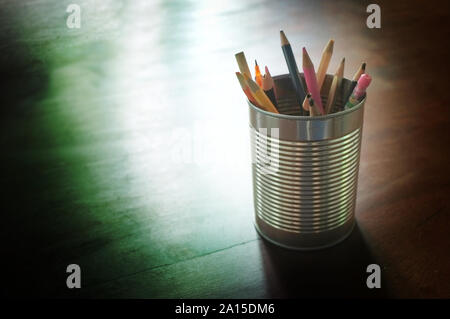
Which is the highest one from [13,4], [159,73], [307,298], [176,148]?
[13,4]

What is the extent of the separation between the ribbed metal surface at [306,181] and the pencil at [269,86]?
6 centimetres

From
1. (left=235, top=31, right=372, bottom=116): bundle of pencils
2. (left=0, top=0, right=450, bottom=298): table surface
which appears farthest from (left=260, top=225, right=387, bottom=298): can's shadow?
(left=235, top=31, right=372, bottom=116): bundle of pencils

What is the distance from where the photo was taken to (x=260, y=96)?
2.93 ft

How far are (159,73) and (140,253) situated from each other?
0.91m

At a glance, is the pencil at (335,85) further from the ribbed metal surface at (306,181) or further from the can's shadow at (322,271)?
the can's shadow at (322,271)

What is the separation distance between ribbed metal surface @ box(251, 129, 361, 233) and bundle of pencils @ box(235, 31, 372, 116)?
60mm

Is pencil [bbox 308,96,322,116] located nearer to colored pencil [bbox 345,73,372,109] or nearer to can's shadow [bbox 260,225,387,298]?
colored pencil [bbox 345,73,372,109]

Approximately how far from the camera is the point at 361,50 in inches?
71.6

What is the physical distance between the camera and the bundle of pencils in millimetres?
877

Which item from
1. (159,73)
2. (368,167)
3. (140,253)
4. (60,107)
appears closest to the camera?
(140,253)

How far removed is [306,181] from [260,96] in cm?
16

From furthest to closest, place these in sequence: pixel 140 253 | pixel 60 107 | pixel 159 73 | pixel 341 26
Answer: pixel 341 26
pixel 159 73
pixel 60 107
pixel 140 253
